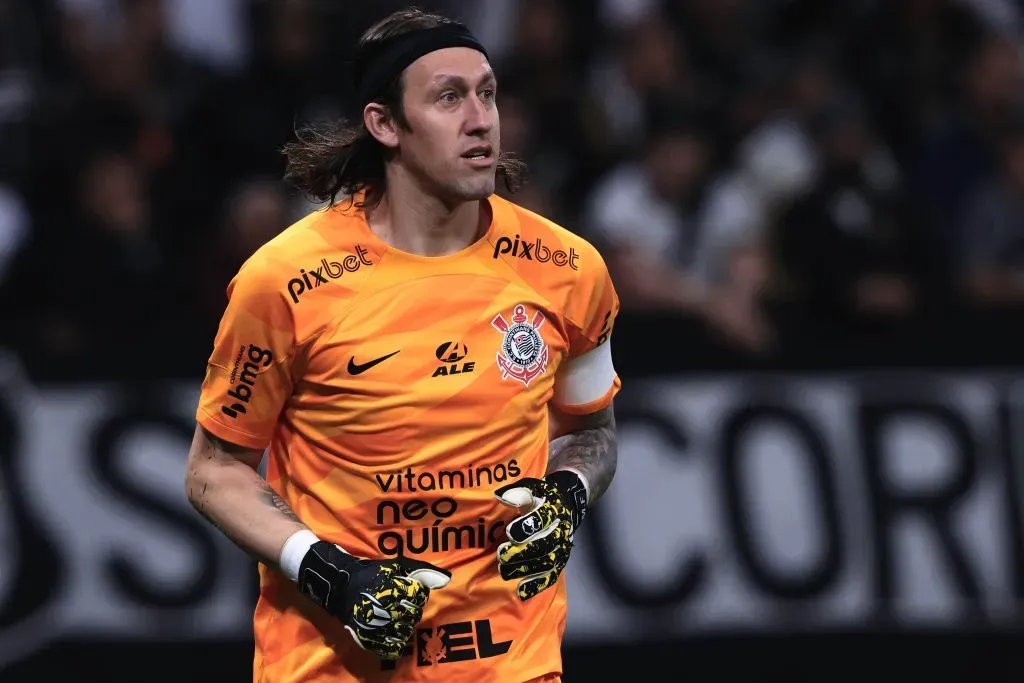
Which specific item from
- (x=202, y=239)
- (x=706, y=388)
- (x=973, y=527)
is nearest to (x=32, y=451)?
(x=202, y=239)

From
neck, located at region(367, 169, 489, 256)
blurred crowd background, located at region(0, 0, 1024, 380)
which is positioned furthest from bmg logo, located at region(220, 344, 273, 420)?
blurred crowd background, located at region(0, 0, 1024, 380)

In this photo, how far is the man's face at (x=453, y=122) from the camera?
417 cm

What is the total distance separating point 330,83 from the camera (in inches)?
322

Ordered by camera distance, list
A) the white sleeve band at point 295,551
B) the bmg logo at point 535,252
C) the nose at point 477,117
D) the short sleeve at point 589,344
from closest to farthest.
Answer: the white sleeve band at point 295,551 < the nose at point 477,117 < the bmg logo at point 535,252 < the short sleeve at point 589,344

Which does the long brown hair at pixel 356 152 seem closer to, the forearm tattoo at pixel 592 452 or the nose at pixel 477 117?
the nose at pixel 477 117

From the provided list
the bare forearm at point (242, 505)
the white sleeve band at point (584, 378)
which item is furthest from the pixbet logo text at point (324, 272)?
the white sleeve band at point (584, 378)

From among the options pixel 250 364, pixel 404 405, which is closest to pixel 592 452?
pixel 404 405

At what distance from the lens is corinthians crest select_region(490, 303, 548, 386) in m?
4.27

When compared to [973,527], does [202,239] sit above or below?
above

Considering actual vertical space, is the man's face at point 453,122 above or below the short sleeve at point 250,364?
above

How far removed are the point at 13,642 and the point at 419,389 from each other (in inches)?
142

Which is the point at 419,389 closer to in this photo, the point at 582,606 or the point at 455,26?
the point at 455,26

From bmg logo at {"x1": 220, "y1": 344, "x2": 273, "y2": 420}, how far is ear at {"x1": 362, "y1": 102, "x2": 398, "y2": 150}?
0.67m

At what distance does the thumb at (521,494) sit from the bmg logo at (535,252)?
0.64m
